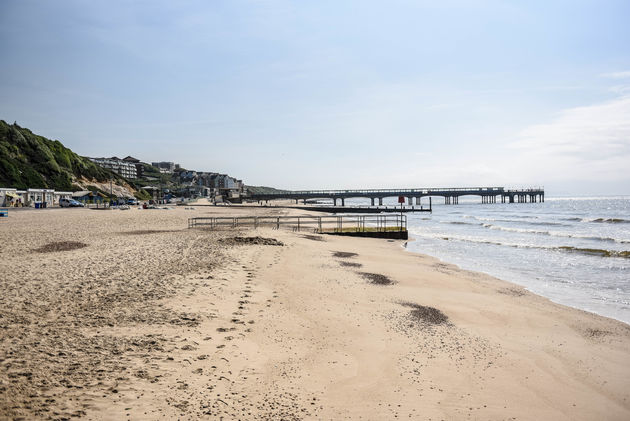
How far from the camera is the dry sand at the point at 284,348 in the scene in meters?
4.69

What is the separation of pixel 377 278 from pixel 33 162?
8692 centimetres

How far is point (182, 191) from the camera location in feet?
471

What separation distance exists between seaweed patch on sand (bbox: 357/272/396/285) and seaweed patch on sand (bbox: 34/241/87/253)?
12078 millimetres

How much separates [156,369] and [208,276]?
235 inches

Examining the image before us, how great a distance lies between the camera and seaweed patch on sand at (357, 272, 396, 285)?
12930 millimetres

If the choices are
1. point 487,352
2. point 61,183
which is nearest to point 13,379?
point 487,352

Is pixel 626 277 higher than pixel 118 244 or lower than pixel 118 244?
lower

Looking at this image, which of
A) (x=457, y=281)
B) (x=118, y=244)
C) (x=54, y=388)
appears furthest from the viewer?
(x=118, y=244)

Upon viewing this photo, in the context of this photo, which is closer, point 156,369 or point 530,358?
point 156,369

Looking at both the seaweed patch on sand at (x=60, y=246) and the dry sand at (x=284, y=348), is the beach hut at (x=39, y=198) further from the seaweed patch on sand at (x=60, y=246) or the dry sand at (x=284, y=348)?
the dry sand at (x=284, y=348)

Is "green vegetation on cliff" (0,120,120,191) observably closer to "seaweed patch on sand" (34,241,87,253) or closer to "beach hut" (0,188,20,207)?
"beach hut" (0,188,20,207)

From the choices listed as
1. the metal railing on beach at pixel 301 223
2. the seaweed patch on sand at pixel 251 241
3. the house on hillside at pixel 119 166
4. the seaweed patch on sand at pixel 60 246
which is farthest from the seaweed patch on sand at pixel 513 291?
the house on hillside at pixel 119 166

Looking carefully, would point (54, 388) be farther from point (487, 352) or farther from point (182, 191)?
point (182, 191)

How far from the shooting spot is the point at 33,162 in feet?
251
